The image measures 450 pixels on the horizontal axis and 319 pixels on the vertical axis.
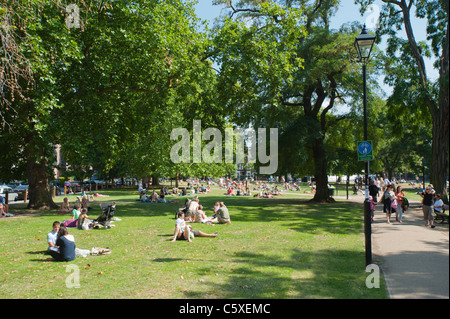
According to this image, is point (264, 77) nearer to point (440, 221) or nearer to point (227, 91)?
point (227, 91)

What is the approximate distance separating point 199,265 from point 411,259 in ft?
15.1

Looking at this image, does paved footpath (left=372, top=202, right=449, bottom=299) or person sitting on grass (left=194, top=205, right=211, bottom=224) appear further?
person sitting on grass (left=194, top=205, right=211, bottom=224)

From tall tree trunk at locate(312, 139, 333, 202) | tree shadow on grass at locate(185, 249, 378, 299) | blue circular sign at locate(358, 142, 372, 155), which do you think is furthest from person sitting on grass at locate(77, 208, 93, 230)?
tall tree trunk at locate(312, 139, 333, 202)

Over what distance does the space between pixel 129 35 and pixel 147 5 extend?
245 centimetres

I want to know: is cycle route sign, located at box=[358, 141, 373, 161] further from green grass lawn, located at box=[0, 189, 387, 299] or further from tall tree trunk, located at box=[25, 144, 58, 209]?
tall tree trunk, located at box=[25, 144, 58, 209]

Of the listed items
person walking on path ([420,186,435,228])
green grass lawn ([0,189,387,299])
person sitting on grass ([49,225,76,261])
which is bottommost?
green grass lawn ([0,189,387,299])

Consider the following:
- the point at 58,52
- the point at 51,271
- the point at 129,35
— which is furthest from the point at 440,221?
the point at 58,52

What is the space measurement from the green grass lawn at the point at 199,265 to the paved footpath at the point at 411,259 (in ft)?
1.86

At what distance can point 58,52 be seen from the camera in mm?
17812

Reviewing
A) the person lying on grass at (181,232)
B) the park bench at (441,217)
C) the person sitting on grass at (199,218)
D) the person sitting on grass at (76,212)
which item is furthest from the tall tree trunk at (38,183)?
the park bench at (441,217)

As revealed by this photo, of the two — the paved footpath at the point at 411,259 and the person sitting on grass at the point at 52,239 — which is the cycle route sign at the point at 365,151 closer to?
the paved footpath at the point at 411,259

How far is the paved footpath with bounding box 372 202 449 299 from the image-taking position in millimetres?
2904

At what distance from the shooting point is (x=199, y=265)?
859 centimetres

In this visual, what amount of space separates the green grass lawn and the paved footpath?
57cm
